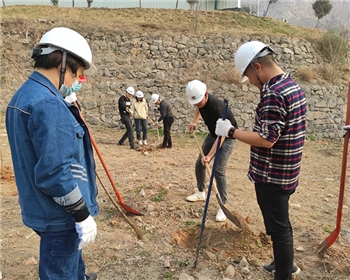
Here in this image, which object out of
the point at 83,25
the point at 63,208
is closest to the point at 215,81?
the point at 83,25

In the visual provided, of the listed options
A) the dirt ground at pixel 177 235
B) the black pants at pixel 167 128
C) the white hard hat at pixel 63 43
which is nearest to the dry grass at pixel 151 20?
the black pants at pixel 167 128

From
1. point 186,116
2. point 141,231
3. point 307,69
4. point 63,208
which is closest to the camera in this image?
point 63,208

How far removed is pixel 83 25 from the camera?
13.0 meters

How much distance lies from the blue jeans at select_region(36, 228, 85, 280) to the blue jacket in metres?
0.07

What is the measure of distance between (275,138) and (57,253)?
1.54m

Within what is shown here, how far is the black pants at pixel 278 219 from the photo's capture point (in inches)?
92.8

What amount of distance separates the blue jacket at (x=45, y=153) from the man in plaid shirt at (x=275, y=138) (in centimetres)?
119

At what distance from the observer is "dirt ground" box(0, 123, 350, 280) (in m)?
2.92

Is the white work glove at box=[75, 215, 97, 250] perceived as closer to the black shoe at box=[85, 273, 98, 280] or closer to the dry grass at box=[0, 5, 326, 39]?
the black shoe at box=[85, 273, 98, 280]

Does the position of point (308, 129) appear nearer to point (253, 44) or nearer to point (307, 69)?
point (307, 69)

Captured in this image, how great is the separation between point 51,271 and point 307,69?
517 inches

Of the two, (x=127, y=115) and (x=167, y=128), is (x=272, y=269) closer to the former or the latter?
(x=167, y=128)

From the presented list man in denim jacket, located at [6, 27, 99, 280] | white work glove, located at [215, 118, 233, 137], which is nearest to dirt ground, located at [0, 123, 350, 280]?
man in denim jacket, located at [6, 27, 99, 280]

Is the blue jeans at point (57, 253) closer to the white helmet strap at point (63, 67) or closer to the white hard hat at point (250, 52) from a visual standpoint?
the white helmet strap at point (63, 67)
